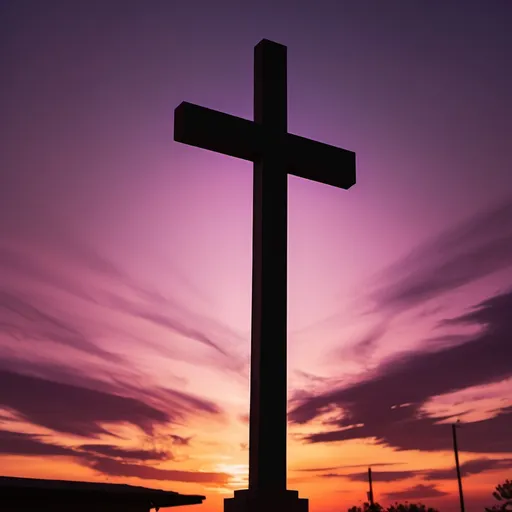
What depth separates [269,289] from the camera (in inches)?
414

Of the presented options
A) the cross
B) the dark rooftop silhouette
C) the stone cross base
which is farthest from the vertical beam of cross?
the dark rooftop silhouette

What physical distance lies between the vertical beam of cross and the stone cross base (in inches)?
4.4

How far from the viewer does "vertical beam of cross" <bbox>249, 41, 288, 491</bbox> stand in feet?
32.0

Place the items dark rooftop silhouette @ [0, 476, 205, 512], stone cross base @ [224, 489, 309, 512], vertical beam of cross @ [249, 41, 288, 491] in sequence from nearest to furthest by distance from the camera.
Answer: stone cross base @ [224, 489, 309, 512] < vertical beam of cross @ [249, 41, 288, 491] < dark rooftop silhouette @ [0, 476, 205, 512]

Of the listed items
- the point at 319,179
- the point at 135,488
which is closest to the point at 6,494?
the point at 135,488

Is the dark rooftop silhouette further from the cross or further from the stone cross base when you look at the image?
the cross

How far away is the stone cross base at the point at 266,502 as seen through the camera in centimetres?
939

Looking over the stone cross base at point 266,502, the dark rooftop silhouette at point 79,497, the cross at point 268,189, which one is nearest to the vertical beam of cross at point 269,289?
the cross at point 268,189

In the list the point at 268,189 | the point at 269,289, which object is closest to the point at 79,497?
the point at 269,289

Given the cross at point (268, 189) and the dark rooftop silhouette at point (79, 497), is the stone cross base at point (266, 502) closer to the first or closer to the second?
→ the cross at point (268, 189)

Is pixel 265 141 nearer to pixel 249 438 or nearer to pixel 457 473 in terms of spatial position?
pixel 249 438

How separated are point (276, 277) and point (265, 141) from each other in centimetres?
221

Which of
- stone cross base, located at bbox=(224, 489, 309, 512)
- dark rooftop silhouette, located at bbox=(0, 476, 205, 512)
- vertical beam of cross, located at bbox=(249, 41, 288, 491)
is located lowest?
stone cross base, located at bbox=(224, 489, 309, 512)

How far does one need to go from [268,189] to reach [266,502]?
167 inches
